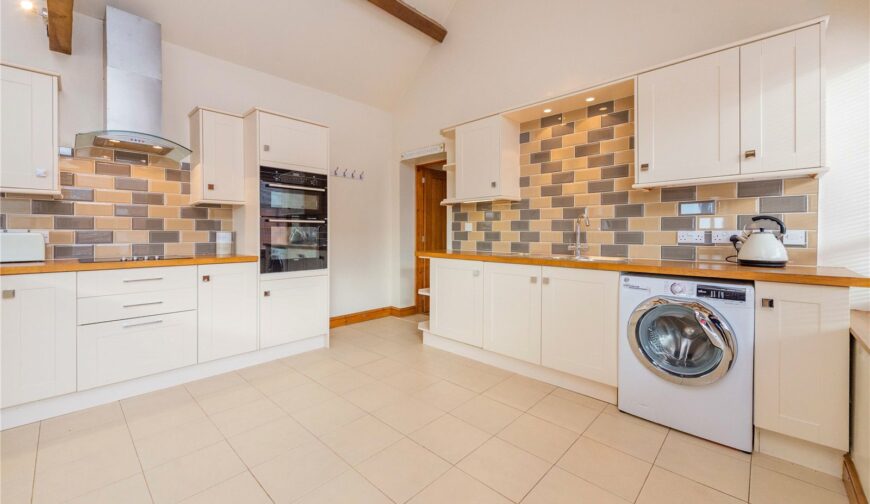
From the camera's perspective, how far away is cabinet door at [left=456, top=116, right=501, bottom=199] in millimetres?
3305

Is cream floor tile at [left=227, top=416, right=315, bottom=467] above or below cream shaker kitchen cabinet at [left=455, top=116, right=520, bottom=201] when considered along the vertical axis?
below

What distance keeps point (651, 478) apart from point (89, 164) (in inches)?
169

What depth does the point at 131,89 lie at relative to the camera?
2.73 metres

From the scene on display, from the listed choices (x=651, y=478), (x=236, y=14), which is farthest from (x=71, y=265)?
(x=651, y=478)

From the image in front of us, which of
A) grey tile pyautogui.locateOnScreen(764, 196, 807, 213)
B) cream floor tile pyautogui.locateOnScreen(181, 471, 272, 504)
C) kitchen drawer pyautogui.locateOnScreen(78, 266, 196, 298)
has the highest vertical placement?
grey tile pyautogui.locateOnScreen(764, 196, 807, 213)

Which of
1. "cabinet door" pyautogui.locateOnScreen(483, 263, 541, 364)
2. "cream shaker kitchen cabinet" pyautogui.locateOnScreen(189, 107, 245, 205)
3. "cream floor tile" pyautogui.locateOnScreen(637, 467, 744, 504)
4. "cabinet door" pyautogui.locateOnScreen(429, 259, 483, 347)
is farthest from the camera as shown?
"cabinet door" pyautogui.locateOnScreen(429, 259, 483, 347)

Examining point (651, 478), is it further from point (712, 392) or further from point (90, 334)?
point (90, 334)

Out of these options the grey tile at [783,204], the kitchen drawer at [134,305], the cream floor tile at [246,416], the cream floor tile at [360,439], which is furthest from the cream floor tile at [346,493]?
the grey tile at [783,204]

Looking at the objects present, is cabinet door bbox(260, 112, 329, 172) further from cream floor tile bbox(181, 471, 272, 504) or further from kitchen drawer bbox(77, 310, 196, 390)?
cream floor tile bbox(181, 471, 272, 504)

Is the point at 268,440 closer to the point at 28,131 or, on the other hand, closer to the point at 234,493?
the point at 234,493

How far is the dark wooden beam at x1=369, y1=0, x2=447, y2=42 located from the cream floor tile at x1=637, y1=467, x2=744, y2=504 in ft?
14.0

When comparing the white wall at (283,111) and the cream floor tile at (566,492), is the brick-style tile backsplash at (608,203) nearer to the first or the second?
the white wall at (283,111)

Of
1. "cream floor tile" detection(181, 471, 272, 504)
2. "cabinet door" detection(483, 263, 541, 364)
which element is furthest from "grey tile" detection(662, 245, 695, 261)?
"cream floor tile" detection(181, 471, 272, 504)

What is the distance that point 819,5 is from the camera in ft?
6.82
